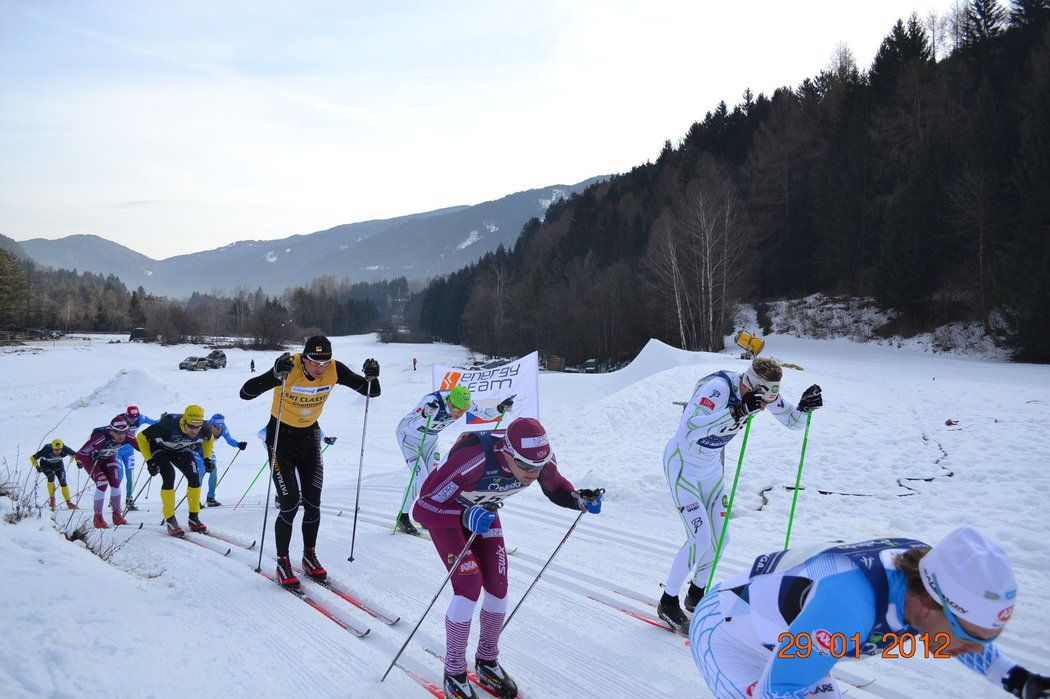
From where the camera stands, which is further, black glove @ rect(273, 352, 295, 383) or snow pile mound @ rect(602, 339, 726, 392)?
snow pile mound @ rect(602, 339, 726, 392)

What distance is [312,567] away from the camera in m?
5.70

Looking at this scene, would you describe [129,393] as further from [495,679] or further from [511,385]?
[495,679]

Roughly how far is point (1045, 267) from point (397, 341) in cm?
8857

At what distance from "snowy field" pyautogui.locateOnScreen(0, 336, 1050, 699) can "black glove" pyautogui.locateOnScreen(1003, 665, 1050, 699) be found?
1.94m

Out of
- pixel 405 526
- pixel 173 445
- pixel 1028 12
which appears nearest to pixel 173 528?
pixel 173 445

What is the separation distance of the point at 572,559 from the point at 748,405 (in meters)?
3.04

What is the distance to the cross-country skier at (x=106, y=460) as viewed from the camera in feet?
29.4

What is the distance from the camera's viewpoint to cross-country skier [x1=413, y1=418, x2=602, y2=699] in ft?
11.8

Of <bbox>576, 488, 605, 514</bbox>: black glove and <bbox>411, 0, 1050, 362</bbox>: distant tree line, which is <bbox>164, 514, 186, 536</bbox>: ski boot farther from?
<bbox>411, 0, 1050, 362</bbox>: distant tree line

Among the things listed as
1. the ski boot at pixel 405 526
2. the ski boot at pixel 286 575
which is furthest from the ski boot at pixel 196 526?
the ski boot at pixel 286 575

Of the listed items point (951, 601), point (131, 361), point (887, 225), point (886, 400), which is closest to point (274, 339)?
point (131, 361)

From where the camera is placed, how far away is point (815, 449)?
10.6 meters

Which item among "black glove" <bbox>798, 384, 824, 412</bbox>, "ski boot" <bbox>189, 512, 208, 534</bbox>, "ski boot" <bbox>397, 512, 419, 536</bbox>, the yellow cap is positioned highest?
"black glove" <bbox>798, 384, 824, 412</bbox>

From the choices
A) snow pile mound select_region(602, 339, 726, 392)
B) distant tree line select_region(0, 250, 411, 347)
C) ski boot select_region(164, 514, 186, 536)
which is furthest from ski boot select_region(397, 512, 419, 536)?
distant tree line select_region(0, 250, 411, 347)
